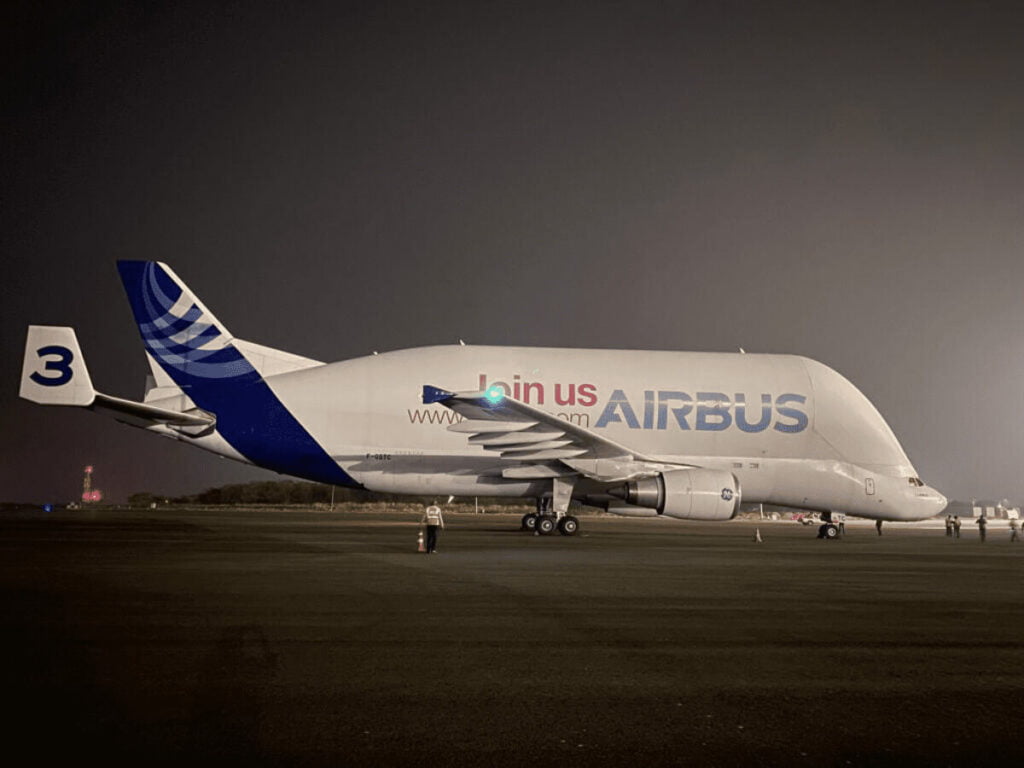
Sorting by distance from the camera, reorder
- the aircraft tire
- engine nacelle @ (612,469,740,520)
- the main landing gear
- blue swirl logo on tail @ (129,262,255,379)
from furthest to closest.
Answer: blue swirl logo on tail @ (129,262,255,379)
the aircraft tire
the main landing gear
engine nacelle @ (612,469,740,520)

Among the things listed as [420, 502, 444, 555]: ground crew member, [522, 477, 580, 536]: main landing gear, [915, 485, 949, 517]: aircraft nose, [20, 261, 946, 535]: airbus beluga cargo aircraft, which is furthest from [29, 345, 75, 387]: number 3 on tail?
[915, 485, 949, 517]: aircraft nose

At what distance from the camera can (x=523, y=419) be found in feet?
85.9

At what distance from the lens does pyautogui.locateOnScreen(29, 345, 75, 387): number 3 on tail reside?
78.7ft

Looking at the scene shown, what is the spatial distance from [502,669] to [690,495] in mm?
17733

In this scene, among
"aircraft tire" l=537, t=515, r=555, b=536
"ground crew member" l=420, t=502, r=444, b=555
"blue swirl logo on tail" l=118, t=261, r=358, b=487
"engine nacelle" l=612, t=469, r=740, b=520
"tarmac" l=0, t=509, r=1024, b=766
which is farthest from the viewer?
"aircraft tire" l=537, t=515, r=555, b=536

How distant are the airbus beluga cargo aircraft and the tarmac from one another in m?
13.2

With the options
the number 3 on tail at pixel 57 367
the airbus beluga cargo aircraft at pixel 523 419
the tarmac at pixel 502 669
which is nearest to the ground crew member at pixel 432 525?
the tarmac at pixel 502 669

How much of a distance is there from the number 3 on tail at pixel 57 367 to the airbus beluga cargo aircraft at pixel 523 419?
1912 millimetres

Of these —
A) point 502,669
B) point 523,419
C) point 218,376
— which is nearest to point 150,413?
point 218,376

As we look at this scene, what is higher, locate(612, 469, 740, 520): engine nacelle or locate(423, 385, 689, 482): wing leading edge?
locate(423, 385, 689, 482): wing leading edge

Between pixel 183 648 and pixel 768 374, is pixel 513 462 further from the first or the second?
pixel 183 648

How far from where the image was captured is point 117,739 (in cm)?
450

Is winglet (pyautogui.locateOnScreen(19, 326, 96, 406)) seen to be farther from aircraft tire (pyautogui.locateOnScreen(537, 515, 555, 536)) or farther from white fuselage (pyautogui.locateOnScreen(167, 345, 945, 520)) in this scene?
aircraft tire (pyautogui.locateOnScreen(537, 515, 555, 536))

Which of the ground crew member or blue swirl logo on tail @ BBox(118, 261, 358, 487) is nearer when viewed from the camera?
the ground crew member
